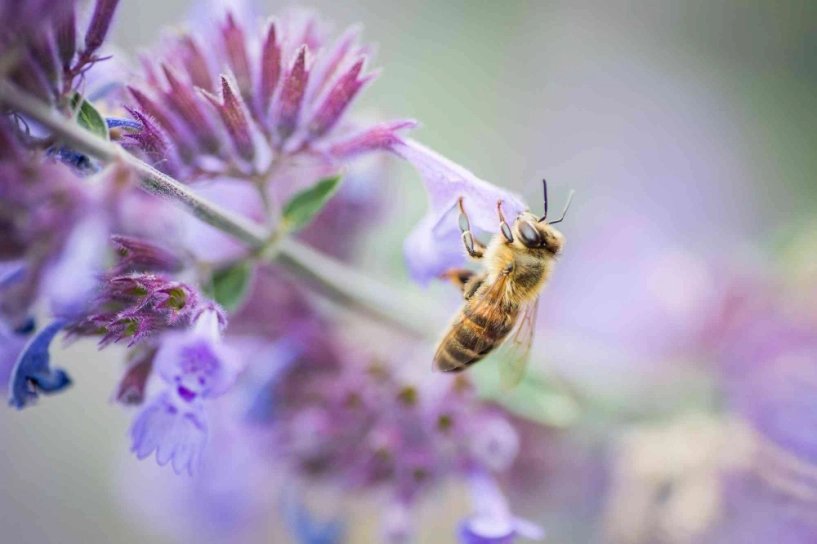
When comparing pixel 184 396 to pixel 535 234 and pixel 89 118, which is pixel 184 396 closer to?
pixel 89 118

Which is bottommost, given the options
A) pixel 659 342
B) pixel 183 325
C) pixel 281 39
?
pixel 183 325

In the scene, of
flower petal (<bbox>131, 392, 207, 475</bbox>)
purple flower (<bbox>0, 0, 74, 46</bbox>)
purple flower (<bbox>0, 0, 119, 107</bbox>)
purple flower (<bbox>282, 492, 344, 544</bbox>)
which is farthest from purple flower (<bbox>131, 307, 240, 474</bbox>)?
purple flower (<bbox>282, 492, 344, 544</bbox>)

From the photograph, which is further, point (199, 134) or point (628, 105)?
point (628, 105)

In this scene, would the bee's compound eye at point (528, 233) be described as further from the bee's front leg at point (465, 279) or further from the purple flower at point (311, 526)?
the purple flower at point (311, 526)

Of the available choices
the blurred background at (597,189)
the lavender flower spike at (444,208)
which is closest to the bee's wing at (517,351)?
the lavender flower spike at (444,208)

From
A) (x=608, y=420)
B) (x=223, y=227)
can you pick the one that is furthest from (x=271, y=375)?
(x=608, y=420)

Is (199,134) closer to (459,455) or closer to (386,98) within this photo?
(459,455)
